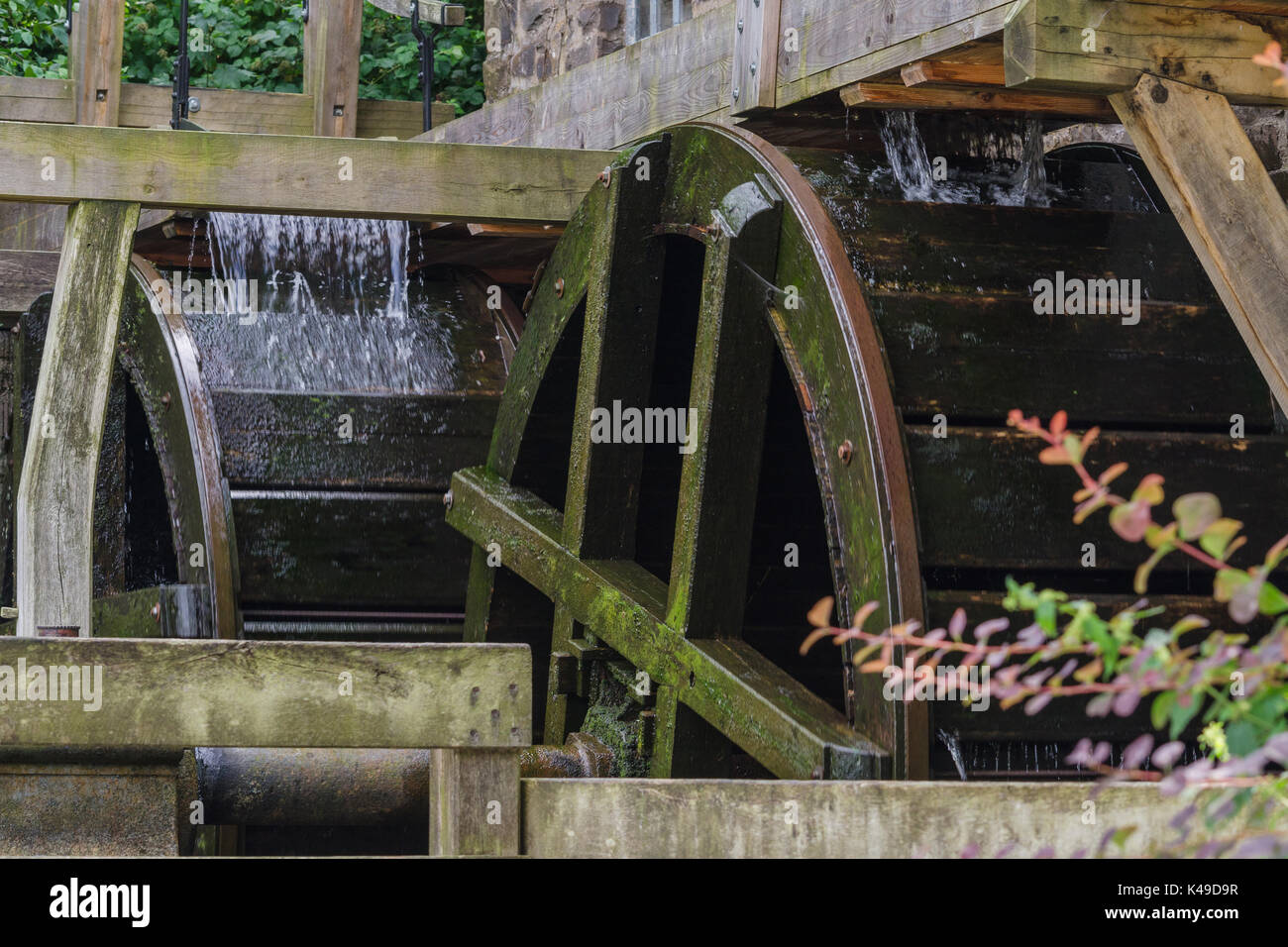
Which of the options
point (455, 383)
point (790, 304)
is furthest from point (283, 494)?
point (790, 304)

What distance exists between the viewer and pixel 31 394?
773 cm

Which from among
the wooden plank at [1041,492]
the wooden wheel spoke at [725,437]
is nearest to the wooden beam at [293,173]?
the wooden wheel spoke at [725,437]

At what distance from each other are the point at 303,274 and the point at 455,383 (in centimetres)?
79

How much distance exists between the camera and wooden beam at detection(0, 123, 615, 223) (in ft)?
17.0

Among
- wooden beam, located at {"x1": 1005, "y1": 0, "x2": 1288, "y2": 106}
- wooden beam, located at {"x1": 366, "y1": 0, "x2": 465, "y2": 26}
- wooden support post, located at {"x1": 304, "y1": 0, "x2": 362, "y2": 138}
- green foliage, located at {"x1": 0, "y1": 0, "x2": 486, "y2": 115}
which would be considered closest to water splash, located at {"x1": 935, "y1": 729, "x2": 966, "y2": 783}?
wooden beam, located at {"x1": 1005, "y1": 0, "x2": 1288, "y2": 106}

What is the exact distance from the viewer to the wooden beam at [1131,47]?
10.2 feet

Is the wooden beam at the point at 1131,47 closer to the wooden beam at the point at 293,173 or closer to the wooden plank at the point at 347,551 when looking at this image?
the wooden beam at the point at 293,173

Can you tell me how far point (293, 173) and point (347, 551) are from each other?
1.53m

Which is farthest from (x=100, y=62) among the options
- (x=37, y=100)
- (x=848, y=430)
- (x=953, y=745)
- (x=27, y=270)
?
(x=953, y=745)

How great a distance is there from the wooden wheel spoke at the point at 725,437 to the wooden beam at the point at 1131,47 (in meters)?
1.07

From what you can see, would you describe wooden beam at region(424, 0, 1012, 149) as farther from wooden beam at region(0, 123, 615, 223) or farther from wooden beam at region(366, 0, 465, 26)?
wooden beam at region(366, 0, 465, 26)

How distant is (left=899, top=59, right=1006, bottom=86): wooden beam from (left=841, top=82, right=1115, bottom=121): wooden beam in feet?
0.54

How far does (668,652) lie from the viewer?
4.25 meters
